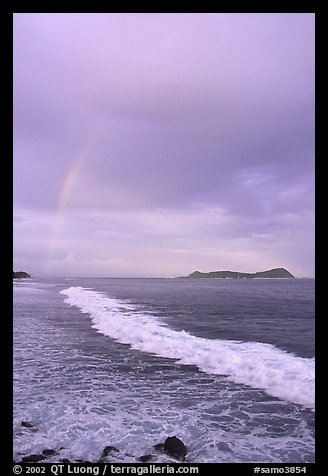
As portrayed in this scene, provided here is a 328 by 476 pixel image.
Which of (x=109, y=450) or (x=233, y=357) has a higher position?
(x=109, y=450)

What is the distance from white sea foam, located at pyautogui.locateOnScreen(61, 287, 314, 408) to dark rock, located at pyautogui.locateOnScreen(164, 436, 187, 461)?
279 cm

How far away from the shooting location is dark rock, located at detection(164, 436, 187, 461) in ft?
13.5

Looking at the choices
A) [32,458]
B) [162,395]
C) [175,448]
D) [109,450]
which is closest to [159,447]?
[175,448]

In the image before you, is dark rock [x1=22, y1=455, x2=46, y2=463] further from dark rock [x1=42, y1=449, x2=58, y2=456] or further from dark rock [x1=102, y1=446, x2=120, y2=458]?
dark rock [x1=102, y1=446, x2=120, y2=458]

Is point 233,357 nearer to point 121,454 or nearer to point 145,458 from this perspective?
point 145,458

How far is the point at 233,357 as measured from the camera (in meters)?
8.46

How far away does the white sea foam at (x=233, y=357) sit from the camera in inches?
256

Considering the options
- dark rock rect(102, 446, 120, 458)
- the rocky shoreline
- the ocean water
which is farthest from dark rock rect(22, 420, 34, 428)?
dark rock rect(102, 446, 120, 458)

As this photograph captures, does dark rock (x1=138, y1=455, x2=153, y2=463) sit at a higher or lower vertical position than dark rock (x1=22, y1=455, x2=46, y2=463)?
lower

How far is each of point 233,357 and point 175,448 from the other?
467 cm
